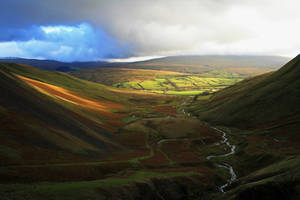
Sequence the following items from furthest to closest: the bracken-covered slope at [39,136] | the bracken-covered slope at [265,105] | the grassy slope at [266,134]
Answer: the bracken-covered slope at [265,105], the bracken-covered slope at [39,136], the grassy slope at [266,134]

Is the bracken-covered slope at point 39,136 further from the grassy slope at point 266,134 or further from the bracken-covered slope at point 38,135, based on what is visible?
the grassy slope at point 266,134

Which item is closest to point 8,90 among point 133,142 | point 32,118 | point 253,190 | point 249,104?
point 32,118

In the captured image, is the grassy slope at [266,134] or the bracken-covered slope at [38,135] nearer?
the grassy slope at [266,134]

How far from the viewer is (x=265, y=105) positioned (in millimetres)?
146375

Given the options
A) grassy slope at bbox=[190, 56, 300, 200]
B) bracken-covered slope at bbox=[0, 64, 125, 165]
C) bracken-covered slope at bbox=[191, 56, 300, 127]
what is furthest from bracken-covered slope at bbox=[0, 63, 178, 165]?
bracken-covered slope at bbox=[191, 56, 300, 127]

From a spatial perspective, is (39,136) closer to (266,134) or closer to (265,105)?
(266,134)

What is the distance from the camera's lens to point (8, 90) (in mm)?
94938

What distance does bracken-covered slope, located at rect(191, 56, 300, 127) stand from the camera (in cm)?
13362

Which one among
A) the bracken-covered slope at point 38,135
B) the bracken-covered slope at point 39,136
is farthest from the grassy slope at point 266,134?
the bracken-covered slope at point 38,135

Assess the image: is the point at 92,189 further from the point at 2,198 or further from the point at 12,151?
the point at 12,151

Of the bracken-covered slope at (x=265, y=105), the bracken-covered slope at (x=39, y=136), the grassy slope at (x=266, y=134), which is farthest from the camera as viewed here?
the bracken-covered slope at (x=265, y=105)

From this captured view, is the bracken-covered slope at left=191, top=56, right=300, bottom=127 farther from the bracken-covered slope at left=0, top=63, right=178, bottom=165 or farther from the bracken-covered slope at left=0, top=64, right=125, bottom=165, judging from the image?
the bracken-covered slope at left=0, top=64, right=125, bottom=165

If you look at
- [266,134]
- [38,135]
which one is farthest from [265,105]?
[38,135]

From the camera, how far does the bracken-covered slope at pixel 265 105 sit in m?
134
